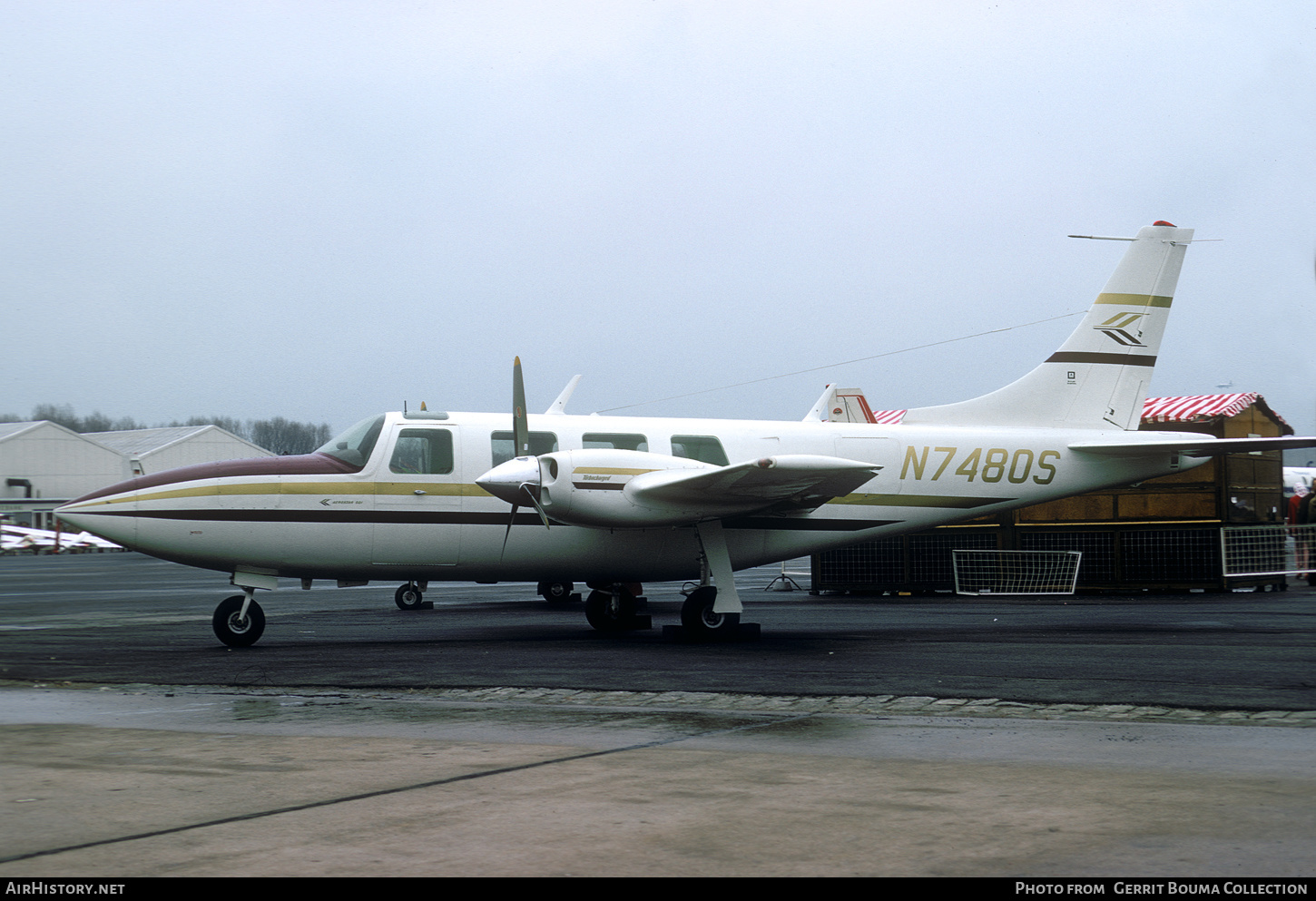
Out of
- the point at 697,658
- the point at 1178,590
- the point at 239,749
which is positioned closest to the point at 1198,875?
the point at 239,749

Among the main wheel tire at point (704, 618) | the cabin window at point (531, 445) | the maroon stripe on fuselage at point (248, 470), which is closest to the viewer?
the maroon stripe on fuselage at point (248, 470)

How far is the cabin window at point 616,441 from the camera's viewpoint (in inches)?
617

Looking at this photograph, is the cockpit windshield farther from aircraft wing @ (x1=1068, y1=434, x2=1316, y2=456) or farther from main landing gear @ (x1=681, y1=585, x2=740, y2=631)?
aircraft wing @ (x1=1068, y1=434, x2=1316, y2=456)

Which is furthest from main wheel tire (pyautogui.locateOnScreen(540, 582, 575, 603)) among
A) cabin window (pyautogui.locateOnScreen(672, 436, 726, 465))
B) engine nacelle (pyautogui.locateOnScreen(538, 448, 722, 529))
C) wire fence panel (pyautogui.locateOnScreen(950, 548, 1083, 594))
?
wire fence panel (pyautogui.locateOnScreen(950, 548, 1083, 594))

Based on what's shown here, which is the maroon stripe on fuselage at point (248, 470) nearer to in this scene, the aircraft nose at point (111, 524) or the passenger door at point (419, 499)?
the aircraft nose at point (111, 524)

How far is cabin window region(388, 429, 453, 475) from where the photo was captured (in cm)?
1505

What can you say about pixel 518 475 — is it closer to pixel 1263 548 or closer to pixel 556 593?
pixel 556 593

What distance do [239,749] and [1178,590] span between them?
66.5 ft

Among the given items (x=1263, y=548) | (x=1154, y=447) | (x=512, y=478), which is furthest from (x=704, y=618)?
(x=1263, y=548)

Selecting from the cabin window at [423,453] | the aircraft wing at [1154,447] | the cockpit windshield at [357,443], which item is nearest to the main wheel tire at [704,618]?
the cabin window at [423,453]

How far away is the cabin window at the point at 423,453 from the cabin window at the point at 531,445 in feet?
1.94

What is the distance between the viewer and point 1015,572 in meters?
23.9

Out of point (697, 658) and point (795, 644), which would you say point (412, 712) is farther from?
point (795, 644)

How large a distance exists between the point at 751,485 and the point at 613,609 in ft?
11.1
